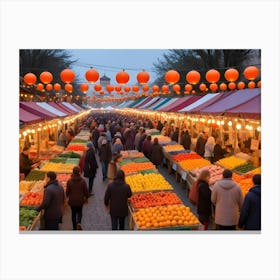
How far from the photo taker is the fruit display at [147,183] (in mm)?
9621

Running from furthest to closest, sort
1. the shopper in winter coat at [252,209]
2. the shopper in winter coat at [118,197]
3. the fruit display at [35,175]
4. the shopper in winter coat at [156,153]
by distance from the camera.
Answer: the shopper in winter coat at [156,153]
the fruit display at [35,175]
the shopper in winter coat at [118,197]
the shopper in winter coat at [252,209]

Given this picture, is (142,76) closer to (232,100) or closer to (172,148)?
(232,100)

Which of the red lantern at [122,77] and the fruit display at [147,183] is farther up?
the red lantern at [122,77]

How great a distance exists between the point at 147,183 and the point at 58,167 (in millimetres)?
3672

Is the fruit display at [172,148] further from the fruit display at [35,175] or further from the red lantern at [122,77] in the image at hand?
the fruit display at [35,175]

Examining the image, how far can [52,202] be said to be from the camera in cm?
778

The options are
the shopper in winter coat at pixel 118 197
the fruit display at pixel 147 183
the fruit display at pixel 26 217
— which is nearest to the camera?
the fruit display at pixel 26 217

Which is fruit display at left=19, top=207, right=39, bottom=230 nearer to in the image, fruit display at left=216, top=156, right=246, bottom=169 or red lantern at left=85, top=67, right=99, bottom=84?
red lantern at left=85, top=67, right=99, bottom=84

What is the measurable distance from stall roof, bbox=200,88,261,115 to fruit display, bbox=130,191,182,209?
4705 millimetres

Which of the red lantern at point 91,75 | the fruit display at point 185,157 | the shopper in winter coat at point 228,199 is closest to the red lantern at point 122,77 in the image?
the red lantern at point 91,75

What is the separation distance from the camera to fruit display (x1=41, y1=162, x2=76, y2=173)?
11999 millimetres

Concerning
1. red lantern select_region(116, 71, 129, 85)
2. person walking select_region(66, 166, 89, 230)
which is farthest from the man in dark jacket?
red lantern select_region(116, 71, 129, 85)

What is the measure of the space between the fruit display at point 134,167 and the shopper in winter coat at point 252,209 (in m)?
5.06
